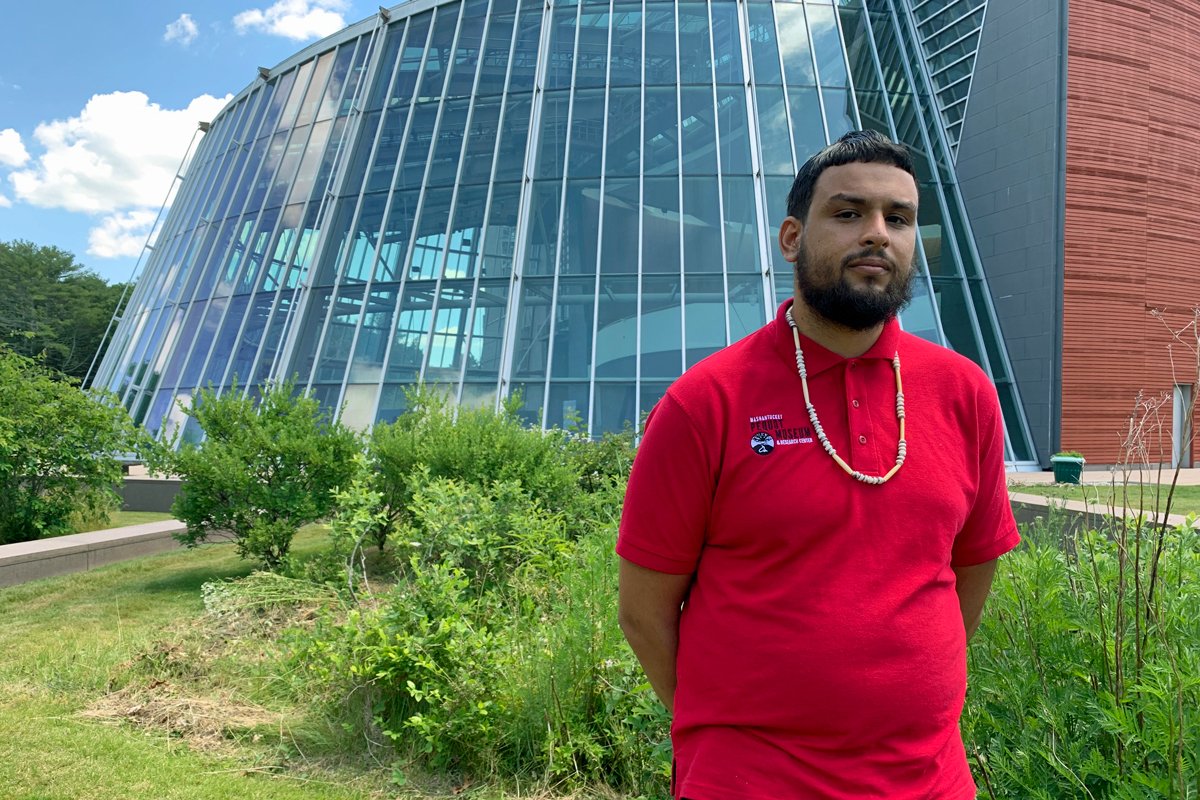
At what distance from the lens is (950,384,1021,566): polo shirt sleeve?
1.91 meters

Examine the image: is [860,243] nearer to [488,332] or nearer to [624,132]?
[488,332]

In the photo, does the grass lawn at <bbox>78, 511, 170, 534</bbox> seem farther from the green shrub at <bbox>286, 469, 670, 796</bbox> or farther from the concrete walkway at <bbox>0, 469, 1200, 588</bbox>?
the green shrub at <bbox>286, 469, 670, 796</bbox>

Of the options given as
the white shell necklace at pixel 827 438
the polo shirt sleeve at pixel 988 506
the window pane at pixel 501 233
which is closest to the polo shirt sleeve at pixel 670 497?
the white shell necklace at pixel 827 438

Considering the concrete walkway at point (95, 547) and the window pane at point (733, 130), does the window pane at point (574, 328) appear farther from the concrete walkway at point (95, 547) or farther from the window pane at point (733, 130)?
the concrete walkway at point (95, 547)

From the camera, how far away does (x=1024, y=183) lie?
19.2 meters

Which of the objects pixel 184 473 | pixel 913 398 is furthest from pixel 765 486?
pixel 184 473

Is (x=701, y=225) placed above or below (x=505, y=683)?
above

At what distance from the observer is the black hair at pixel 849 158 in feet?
5.96

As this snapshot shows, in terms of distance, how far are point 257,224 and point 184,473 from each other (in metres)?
14.4

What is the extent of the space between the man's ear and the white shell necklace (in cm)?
13

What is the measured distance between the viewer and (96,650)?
631cm

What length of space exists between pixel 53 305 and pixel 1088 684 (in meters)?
69.0

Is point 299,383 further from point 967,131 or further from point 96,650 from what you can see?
point 967,131

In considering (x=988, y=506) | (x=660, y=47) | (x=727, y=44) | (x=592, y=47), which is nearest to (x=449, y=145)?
(x=592, y=47)
